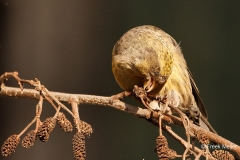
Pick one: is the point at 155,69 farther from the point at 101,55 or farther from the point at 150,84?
the point at 101,55

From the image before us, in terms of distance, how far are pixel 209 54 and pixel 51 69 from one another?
3.74ft

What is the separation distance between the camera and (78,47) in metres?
3.39

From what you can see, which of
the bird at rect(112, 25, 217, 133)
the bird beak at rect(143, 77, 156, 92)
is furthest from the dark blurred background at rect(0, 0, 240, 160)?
the bird beak at rect(143, 77, 156, 92)

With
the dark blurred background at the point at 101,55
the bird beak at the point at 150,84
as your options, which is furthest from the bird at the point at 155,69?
the dark blurred background at the point at 101,55

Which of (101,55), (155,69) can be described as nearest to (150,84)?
(155,69)

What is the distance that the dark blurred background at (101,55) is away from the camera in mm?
3268

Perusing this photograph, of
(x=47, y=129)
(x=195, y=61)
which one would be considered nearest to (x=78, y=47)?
(x=195, y=61)

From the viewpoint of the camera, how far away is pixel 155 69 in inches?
78.9

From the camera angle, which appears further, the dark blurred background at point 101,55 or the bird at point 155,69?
the dark blurred background at point 101,55

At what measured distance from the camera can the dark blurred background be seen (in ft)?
10.7

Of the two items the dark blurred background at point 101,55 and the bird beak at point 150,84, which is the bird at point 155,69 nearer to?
the bird beak at point 150,84

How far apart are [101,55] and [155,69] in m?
1.41

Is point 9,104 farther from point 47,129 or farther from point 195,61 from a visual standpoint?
point 47,129

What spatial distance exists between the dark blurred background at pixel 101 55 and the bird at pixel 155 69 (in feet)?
2.50
